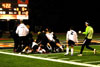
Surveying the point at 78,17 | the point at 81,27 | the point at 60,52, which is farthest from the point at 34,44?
the point at 78,17

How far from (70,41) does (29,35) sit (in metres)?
2.98

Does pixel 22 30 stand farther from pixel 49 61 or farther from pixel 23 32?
pixel 49 61

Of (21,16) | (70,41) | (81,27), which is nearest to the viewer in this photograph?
(70,41)

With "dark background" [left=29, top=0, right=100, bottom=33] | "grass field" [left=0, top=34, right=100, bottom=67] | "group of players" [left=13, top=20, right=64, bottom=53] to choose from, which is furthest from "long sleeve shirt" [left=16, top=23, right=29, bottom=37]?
"dark background" [left=29, top=0, right=100, bottom=33]

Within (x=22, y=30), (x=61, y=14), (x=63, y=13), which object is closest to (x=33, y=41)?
(x=22, y=30)

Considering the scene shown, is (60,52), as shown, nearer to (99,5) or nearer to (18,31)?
(18,31)

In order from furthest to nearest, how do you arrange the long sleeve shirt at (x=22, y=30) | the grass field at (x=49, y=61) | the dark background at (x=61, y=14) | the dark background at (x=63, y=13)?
the dark background at (x=63, y=13) < the dark background at (x=61, y=14) < the long sleeve shirt at (x=22, y=30) < the grass field at (x=49, y=61)

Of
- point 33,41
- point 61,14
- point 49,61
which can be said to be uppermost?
point 61,14

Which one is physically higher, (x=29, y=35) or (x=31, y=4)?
(x=31, y=4)

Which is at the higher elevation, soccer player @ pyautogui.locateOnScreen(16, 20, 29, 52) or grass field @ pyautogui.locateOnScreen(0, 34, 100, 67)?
soccer player @ pyautogui.locateOnScreen(16, 20, 29, 52)

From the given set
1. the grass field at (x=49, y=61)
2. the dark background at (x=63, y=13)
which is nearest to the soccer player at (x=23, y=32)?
the grass field at (x=49, y=61)

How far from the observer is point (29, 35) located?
16516 millimetres

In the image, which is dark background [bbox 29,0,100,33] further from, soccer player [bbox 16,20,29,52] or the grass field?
the grass field

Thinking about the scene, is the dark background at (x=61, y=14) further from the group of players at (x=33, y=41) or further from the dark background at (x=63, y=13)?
the group of players at (x=33, y=41)
